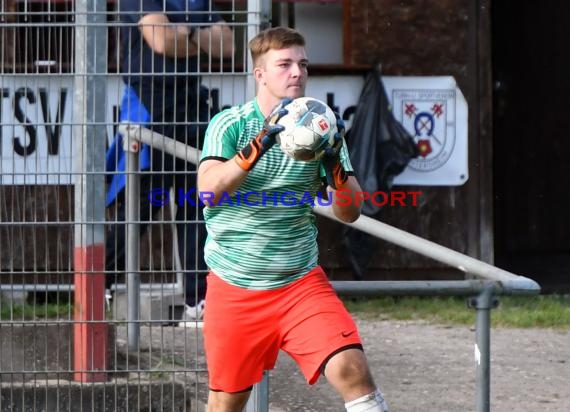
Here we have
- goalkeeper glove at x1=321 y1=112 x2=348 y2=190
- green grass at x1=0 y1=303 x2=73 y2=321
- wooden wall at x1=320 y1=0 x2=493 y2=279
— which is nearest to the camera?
goalkeeper glove at x1=321 y1=112 x2=348 y2=190

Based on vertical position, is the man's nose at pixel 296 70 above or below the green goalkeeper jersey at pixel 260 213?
above

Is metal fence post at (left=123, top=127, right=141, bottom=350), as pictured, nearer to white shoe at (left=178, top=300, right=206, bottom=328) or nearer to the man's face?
white shoe at (left=178, top=300, right=206, bottom=328)

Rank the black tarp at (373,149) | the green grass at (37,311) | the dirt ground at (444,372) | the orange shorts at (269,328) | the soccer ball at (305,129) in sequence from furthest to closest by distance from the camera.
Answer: the black tarp at (373,149), the dirt ground at (444,372), the green grass at (37,311), the orange shorts at (269,328), the soccer ball at (305,129)

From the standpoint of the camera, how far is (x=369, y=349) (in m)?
7.49

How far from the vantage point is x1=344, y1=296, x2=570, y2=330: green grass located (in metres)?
8.31

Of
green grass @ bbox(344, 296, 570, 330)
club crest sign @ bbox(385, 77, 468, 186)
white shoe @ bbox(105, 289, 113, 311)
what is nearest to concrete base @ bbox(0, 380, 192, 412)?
white shoe @ bbox(105, 289, 113, 311)

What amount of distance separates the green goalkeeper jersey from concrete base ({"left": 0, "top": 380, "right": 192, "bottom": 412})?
4.51ft

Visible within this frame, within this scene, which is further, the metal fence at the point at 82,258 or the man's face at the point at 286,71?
the metal fence at the point at 82,258

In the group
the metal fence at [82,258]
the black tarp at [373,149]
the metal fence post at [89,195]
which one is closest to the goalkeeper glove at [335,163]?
the metal fence at [82,258]

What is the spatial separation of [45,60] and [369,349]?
8.40 ft

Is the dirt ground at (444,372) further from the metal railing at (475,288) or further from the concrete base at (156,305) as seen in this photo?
the metal railing at (475,288)

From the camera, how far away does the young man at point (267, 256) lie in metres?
4.60

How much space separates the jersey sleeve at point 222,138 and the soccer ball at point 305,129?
324 mm

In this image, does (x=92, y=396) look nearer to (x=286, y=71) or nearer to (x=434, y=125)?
(x=286, y=71)
